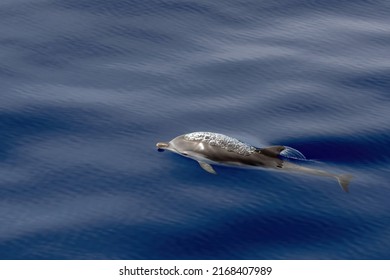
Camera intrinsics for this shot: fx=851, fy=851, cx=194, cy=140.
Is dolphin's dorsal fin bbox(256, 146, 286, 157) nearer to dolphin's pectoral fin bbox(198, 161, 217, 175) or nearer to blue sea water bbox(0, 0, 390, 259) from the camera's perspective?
blue sea water bbox(0, 0, 390, 259)

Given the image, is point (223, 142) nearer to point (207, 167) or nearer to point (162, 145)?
point (207, 167)

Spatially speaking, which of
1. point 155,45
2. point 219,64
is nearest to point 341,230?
point 219,64

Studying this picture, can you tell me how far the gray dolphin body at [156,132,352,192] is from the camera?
50.4m

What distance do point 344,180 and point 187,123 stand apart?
12.5 meters

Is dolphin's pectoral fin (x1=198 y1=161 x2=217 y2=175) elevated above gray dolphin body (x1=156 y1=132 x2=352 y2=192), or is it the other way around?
gray dolphin body (x1=156 y1=132 x2=352 y2=192)

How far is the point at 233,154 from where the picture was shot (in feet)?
166

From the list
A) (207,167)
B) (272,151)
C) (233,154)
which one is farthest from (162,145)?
(272,151)

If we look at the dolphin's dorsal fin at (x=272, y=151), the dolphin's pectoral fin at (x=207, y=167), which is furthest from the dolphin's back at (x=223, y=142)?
the dolphin's pectoral fin at (x=207, y=167)

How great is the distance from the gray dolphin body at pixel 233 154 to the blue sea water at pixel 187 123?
62 centimetres

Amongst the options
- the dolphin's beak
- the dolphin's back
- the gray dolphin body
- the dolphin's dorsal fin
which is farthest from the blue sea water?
the dolphin's dorsal fin

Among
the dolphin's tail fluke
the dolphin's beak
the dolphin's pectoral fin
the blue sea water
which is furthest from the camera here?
the dolphin's beak

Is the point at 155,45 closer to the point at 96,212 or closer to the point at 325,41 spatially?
the point at 325,41

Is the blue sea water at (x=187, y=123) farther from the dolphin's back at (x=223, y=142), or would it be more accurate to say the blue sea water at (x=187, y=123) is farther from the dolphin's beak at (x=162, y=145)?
the dolphin's back at (x=223, y=142)

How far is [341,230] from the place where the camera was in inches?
1807
